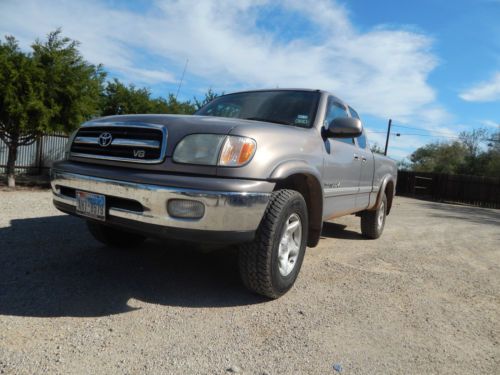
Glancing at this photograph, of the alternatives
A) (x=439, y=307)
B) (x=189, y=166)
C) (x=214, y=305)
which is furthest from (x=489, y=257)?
(x=189, y=166)

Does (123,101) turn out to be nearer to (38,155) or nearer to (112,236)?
(38,155)

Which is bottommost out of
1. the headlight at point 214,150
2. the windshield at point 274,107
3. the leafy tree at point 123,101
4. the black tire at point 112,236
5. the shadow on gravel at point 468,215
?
the shadow on gravel at point 468,215

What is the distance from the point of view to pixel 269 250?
2.72 meters

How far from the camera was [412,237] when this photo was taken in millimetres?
6645

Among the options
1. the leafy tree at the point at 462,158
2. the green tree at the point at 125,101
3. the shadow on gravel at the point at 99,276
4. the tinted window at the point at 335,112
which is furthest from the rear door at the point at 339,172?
the leafy tree at the point at 462,158

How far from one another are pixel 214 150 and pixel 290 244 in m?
1.12

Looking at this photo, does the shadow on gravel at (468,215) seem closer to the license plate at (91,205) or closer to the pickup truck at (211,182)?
the pickup truck at (211,182)

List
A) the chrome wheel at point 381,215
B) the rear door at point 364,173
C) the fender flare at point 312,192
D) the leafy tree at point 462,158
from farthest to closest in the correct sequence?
the leafy tree at point 462,158 < the chrome wheel at point 381,215 < the rear door at point 364,173 < the fender flare at point 312,192

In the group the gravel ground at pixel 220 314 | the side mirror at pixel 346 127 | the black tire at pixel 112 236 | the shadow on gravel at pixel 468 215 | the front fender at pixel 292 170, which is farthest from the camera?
the shadow on gravel at pixel 468 215

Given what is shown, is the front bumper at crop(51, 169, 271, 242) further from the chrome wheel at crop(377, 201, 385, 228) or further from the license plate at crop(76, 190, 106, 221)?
the chrome wheel at crop(377, 201, 385, 228)

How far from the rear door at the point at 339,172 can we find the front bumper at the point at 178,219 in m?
1.26

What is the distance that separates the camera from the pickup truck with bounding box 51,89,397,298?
243cm

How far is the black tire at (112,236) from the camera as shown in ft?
12.7

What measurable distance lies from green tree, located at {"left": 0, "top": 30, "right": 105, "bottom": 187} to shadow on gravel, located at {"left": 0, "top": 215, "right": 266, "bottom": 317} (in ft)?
17.5
